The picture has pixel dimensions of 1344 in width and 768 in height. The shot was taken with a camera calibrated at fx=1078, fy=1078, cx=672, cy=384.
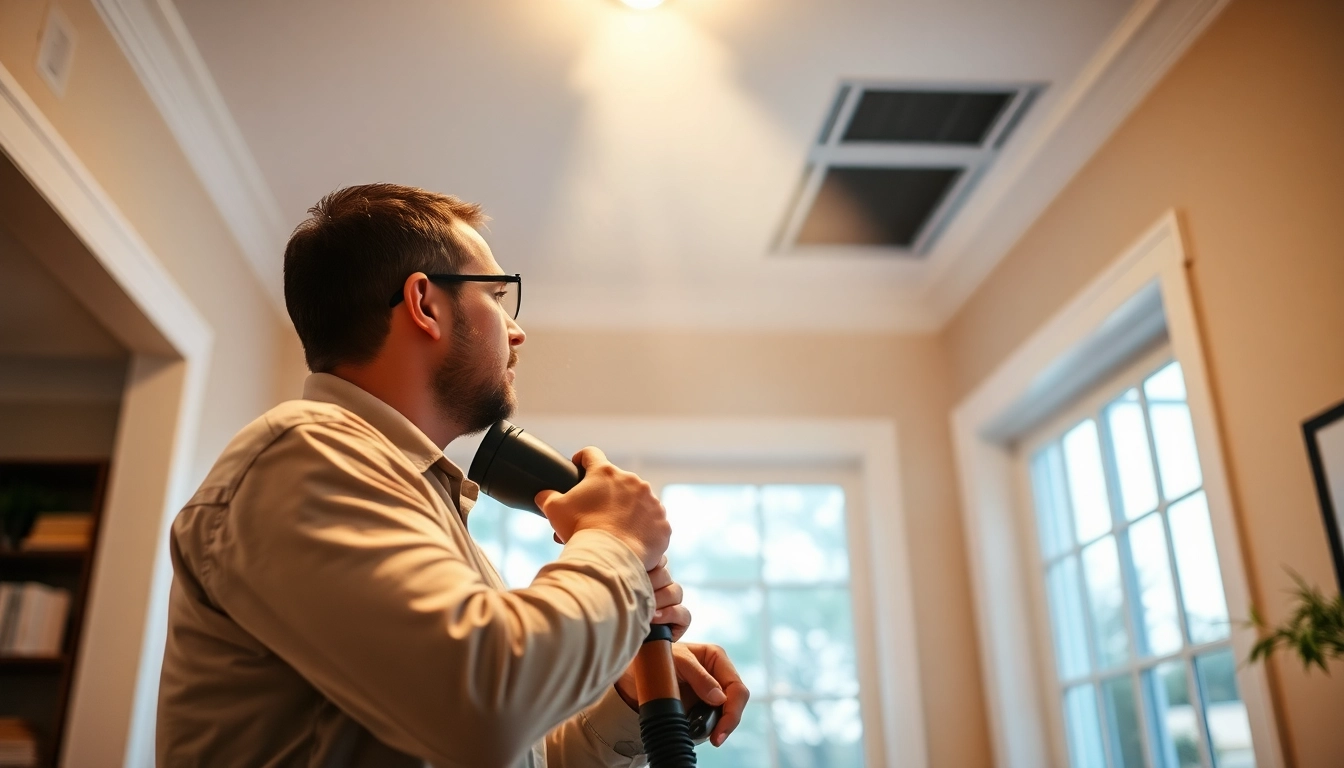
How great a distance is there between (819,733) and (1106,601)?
3.33 ft

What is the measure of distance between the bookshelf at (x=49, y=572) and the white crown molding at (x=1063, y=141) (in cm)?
286

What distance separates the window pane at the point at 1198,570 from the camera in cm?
258

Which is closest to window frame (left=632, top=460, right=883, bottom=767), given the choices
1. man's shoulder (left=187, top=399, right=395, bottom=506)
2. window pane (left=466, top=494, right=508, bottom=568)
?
window pane (left=466, top=494, right=508, bottom=568)

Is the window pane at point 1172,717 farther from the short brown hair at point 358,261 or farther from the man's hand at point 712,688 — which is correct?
the short brown hair at point 358,261

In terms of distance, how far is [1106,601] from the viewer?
123 inches

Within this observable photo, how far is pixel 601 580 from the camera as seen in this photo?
86 cm

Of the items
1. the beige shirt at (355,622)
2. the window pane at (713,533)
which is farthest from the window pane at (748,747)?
the beige shirt at (355,622)

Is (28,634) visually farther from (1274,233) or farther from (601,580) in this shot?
(1274,233)

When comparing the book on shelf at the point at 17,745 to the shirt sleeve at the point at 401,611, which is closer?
the shirt sleeve at the point at 401,611

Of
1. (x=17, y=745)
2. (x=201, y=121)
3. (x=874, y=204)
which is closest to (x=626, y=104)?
(x=874, y=204)

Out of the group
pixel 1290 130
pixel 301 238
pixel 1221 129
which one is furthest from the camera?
pixel 1221 129

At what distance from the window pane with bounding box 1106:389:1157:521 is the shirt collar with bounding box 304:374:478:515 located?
233 cm

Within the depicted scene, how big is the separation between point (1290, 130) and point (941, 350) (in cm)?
185

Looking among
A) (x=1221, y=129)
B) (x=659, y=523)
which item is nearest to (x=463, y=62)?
(x=1221, y=129)
